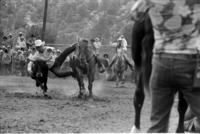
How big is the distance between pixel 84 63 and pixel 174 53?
38.7 feet

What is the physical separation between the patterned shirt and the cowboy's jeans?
81 millimetres

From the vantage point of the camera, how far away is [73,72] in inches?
675

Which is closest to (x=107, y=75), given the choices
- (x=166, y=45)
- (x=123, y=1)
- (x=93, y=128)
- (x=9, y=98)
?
(x=9, y=98)

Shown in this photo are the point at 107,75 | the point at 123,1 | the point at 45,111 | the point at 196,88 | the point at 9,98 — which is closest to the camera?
the point at 196,88

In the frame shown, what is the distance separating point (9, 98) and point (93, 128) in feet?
21.7

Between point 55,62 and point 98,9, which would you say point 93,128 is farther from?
point 98,9

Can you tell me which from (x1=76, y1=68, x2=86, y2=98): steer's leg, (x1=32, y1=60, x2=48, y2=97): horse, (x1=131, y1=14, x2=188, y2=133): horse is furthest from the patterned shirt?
(x1=32, y1=60, x2=48, y2=97): horse

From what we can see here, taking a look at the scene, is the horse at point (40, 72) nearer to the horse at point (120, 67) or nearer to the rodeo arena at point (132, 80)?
the rodeo arena at point (132, 80)


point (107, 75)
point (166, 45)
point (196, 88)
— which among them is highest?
point (166, 45)

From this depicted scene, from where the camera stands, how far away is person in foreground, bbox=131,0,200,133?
4.77 m

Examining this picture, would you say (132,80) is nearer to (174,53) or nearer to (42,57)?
(42,57)

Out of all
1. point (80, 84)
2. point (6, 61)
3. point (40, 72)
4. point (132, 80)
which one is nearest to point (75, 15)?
point (6, 61)

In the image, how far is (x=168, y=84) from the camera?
4.84 metres

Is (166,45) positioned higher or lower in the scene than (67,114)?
higher
